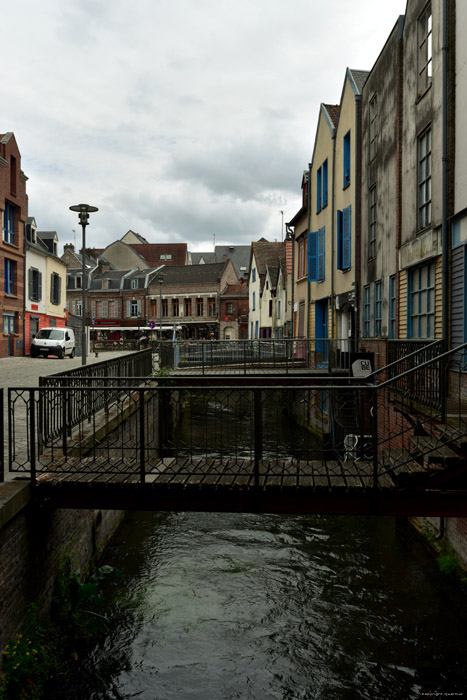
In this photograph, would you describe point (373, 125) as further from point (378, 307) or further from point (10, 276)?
point (10, 276)

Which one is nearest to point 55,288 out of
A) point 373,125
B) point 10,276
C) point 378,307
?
point 10,276

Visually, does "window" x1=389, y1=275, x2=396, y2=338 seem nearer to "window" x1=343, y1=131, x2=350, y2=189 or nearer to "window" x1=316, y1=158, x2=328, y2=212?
"window" x1=343, y1=131, x2=350, y2=189

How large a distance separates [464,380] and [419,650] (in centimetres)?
392

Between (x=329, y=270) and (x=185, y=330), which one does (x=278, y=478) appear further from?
(x=185, y=330)

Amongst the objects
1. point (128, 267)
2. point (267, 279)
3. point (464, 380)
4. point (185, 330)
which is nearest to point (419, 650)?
point (464, 380)

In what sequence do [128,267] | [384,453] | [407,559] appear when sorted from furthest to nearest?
[128,267]
[407,559]
[384,453]

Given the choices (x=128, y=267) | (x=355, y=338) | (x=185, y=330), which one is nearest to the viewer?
(x=355, y=338)

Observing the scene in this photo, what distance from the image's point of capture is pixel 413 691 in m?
5.77

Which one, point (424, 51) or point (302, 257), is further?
point (302, 257)

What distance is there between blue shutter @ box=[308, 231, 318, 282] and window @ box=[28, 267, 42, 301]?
59.1 ft

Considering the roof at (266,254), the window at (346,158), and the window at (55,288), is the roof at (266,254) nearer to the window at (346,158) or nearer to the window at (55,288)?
the window at (55,288)

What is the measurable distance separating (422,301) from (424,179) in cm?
250

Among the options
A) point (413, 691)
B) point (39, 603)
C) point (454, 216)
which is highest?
point (454, 216)

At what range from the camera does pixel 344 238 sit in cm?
1733
